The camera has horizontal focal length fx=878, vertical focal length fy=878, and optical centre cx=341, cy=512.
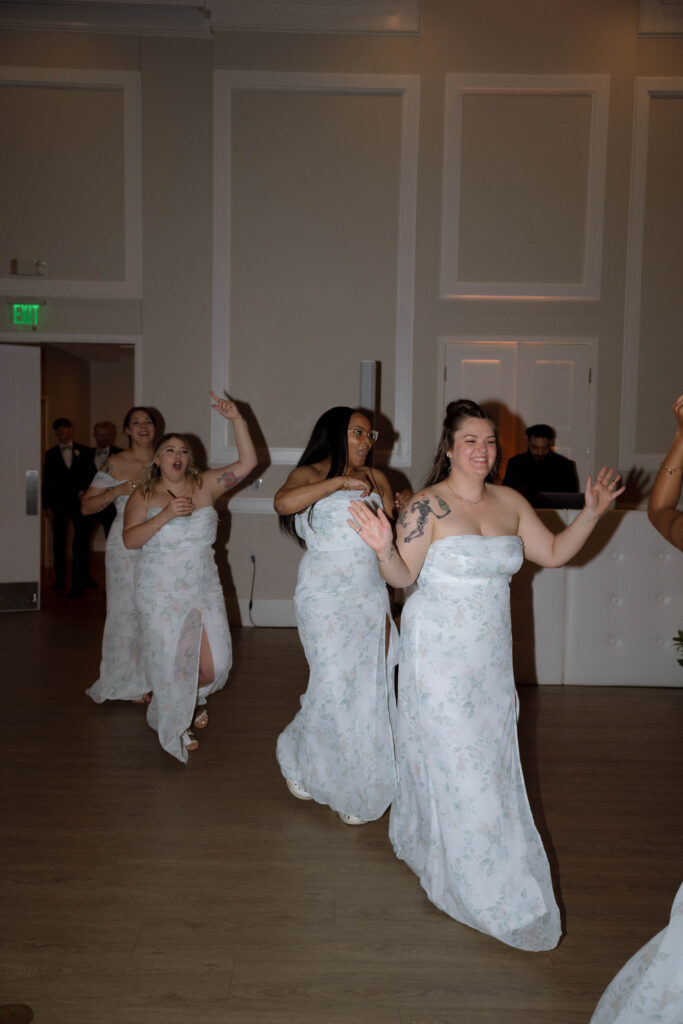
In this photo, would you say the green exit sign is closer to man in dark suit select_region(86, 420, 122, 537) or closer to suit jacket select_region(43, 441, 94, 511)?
man in dark suit select_region(86, 420, 122, 537)

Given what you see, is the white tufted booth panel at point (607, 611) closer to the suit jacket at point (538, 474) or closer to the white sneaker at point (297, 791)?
the suit jacket at point (538, 474)

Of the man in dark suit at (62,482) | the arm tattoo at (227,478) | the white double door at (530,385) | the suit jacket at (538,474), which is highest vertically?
the white double door at (530,385)

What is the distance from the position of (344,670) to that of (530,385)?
4.93 metres

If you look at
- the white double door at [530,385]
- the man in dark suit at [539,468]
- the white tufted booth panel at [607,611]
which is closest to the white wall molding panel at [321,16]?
the white double door at [530,385]

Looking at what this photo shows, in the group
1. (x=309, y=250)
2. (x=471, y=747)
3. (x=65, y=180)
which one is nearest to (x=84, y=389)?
(x=65, y=180)

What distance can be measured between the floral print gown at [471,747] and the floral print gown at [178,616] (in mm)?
1686

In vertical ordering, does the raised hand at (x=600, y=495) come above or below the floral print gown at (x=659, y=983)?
above

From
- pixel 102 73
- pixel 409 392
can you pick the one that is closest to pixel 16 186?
pixel 102 73

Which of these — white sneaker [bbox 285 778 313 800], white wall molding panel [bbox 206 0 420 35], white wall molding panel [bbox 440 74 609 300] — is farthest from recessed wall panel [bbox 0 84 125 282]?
white sneaker [bbox 285 778 313 800]

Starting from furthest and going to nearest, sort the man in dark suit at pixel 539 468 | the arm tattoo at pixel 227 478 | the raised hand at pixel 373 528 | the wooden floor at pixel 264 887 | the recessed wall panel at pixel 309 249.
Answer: the recessed wall panel at pixel 309 249 → the man in dark suit at pixel 539 468 → the arm tattoo at pixel 227 478 → the raised hand at pixel 373 528 → the wooden floor at pixel 264 887

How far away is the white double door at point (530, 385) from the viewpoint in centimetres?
795

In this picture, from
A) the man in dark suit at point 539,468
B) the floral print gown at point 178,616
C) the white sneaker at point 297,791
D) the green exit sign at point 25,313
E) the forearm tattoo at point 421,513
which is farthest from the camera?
the green exit sign at point 25,313

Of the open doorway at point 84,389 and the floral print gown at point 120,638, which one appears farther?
the open doorway at point 84,389

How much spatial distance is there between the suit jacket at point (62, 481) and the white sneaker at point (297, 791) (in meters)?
6.64
